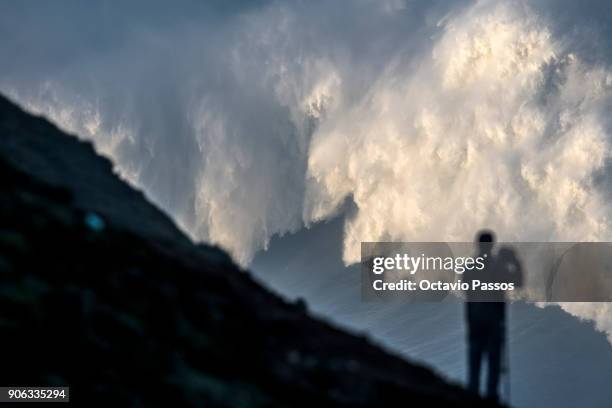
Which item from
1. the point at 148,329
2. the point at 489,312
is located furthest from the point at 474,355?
the point at 148,329

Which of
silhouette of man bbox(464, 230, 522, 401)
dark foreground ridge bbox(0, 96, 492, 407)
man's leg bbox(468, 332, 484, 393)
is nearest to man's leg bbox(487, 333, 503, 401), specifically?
silhouette of man bbox(464, 230, 522, 401)

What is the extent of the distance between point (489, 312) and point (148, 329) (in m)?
7.90

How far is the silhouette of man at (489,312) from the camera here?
18328mm

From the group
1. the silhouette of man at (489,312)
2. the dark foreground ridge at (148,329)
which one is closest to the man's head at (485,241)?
the silhouette of man at (489,312)

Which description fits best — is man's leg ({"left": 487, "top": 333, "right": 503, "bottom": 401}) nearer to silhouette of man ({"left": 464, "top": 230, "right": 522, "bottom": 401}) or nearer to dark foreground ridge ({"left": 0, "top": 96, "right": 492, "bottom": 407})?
silhouette of man ({"left": 464, "top": 230, "right": 522, "bottom": 401})

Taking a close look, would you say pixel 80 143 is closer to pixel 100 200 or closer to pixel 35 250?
pixel 100 200

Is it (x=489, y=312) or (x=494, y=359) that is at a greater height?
(x=489, y=312)

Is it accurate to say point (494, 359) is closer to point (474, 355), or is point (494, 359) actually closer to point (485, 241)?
point (474, 355)

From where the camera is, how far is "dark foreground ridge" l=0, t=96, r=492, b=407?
13.2 metres

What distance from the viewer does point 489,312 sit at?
60.2 ft

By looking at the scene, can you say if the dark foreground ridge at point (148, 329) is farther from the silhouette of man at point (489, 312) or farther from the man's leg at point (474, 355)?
the silhouette of man at point (489, 312)

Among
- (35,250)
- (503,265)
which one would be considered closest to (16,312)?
(35,250)

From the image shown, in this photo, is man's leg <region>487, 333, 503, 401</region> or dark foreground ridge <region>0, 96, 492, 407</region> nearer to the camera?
dark foreground ridge <region>0, 96, 492, 407</region>

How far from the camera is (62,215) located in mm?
18203
